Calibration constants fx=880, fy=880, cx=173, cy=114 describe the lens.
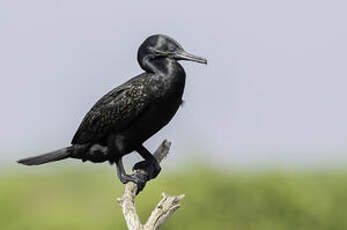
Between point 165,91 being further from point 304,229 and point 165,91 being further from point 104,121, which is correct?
point 304,229

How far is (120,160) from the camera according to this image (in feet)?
25.6

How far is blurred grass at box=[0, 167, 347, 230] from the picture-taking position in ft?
46.0

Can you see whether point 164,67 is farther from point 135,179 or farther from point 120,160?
point 135,179

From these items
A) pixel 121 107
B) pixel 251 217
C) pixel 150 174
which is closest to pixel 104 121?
pixel 121 107

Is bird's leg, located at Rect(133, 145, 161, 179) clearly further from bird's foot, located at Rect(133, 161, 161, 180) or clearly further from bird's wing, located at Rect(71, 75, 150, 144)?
bird's wing, located at Rect(71, 75, 150, 144)

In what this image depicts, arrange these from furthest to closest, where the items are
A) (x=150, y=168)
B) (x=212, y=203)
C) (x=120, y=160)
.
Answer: (x=212, y=203)
(x=150, y=168)
(x=120, y=160)

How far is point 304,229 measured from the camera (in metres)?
14.5

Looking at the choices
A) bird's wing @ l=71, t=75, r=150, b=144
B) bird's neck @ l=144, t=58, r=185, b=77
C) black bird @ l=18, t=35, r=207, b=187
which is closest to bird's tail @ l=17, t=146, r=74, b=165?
black bird @ l=18, t=35, r=207, b=187

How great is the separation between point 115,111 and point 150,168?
0.77 meters

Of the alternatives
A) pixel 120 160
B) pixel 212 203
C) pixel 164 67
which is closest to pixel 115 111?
pixel 120 160

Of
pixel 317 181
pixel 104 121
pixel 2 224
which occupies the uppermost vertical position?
pixel 104 121

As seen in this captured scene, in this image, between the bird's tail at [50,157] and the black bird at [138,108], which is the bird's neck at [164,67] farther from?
the bird's tail at [50,157]

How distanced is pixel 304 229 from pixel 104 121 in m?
7.57

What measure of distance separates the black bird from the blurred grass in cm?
587
